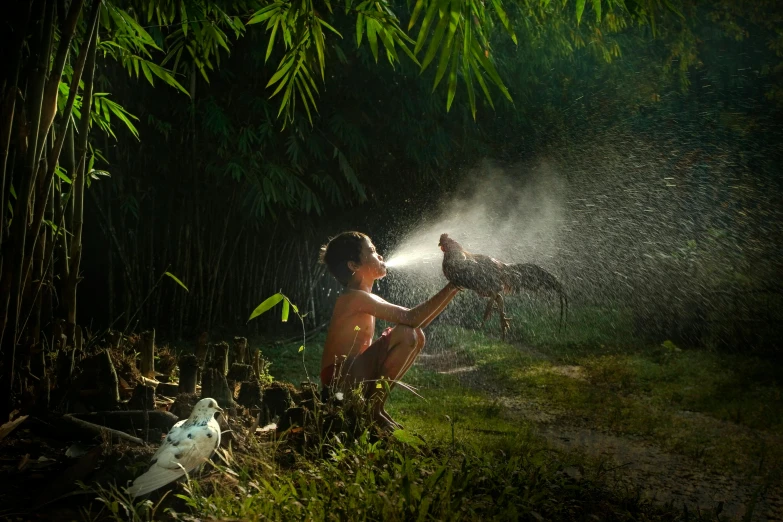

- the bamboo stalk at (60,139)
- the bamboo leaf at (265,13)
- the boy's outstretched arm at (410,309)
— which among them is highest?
the bamboo leaf at (265,13)

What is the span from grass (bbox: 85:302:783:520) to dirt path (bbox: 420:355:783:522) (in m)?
0.10

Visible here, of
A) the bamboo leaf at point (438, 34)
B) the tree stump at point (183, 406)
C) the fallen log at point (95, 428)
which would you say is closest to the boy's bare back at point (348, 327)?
the tree stump at point (183, 406)

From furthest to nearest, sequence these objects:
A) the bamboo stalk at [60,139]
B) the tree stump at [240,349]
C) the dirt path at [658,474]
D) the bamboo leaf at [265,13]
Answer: the tree stump at [240,349] < the dirt path at [658,474] < the bamboo leaf at [265,13] < the bamboo stalk at [60,139]

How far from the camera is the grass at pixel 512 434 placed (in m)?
2.29

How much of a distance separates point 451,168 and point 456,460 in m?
5.64

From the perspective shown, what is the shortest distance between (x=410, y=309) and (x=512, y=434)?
4.00ft

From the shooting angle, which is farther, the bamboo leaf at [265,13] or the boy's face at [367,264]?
the boy's face at [367,264]

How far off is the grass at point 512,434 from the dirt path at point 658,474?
4.0 inches

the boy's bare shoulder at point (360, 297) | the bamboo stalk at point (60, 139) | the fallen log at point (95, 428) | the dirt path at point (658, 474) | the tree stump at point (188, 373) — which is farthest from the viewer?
the boy's bare shoulder at point (360, 297)

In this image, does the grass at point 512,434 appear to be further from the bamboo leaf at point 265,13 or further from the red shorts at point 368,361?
the bamboo leaf at point 265,13

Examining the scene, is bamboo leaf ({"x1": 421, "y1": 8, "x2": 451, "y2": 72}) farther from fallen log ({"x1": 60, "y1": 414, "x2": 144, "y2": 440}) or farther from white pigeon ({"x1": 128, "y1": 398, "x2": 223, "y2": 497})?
fallen log ({"x1": 60, "y1": 414, "x2": 144, "y2": 440})

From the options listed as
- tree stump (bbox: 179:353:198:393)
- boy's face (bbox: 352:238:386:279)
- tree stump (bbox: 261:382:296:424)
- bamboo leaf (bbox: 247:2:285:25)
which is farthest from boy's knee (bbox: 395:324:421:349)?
bamboo leaf (bbox: 247:2:285:25)

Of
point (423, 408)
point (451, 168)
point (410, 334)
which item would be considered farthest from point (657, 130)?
point (410, 334)

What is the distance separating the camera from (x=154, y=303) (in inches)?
281
